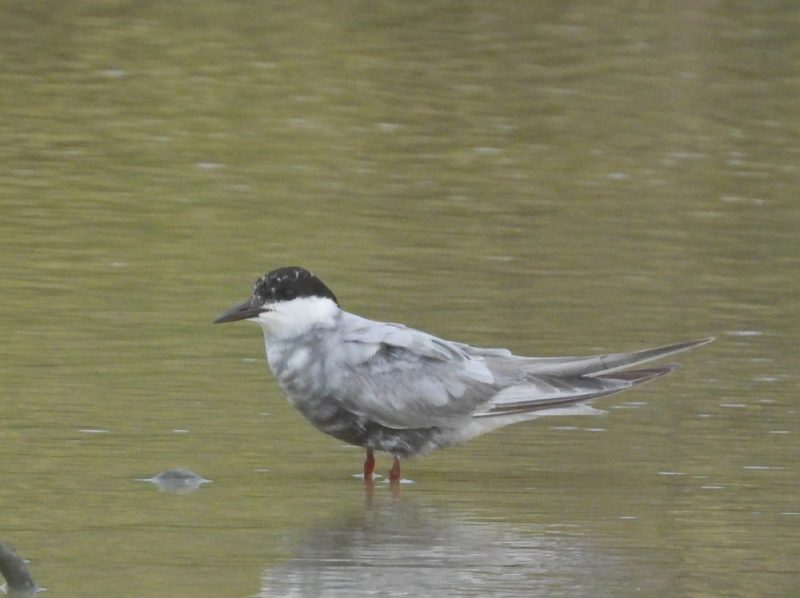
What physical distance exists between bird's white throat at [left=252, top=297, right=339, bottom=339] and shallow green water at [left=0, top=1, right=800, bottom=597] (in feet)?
1.82

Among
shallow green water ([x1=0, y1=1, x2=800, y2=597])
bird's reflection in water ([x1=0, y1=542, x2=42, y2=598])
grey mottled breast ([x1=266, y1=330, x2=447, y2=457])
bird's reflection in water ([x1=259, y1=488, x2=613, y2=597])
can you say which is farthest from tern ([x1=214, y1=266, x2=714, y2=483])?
bird's reflection in water ([x1=0, y1=542, x2=42, y2=598])

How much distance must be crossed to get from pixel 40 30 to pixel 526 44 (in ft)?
15.2

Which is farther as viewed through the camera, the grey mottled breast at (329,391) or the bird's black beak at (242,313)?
the bird's black beak at (242,313)

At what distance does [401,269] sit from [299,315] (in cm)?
385

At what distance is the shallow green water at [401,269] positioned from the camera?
841 centimetres

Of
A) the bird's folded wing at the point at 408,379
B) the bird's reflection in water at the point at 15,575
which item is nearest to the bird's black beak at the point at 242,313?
the bird's folded wing at the point at 408,379

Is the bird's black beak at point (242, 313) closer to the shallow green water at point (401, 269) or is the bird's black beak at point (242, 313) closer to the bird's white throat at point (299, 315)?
the bird's white throat at point (299, 315)

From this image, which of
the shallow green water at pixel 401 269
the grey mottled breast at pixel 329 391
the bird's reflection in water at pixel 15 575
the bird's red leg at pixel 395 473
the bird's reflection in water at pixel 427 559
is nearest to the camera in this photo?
the bird's reflection in water at pixel 15 575

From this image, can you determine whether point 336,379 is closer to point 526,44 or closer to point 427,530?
point 427,530

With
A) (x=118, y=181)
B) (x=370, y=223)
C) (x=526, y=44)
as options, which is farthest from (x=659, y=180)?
(x=526, y=44)

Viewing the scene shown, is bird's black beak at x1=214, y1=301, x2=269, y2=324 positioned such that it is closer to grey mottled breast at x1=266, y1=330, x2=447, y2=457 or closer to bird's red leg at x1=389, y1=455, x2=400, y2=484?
grey mottled breast at x1=266, y1=330, x2=447, y2=457

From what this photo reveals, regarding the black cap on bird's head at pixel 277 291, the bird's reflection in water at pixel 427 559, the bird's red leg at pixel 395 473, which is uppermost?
the black cap on bird's head at pixel 277 291

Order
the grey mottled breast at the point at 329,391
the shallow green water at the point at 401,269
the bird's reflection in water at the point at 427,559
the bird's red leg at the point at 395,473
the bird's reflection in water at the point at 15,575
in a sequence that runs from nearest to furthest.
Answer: the bird's reflection in water at the point at 15,575 → the bird's reflection in water at the point at 427,559 → the shallow green water at the point at 401,269 → the grey mottled breast at the point at 329,391 → the bird's red leg at the point at 395,473

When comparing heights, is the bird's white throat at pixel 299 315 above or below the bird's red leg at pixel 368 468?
above
